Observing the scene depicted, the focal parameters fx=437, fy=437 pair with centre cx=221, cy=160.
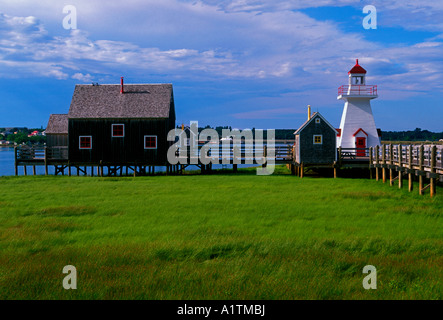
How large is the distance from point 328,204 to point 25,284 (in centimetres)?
1293

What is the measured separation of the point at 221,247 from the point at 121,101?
94.1ft

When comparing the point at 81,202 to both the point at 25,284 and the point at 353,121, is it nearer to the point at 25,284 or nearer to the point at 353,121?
the point at 25,284

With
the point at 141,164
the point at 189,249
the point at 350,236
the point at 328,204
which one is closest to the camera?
the point at 189,249

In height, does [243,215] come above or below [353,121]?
below

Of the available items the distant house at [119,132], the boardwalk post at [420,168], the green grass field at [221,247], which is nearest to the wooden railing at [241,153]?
the distant house at [119,132]

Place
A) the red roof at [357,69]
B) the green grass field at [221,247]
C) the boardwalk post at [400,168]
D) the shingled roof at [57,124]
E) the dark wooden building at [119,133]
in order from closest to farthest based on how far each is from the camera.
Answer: the green grass field at [221,247]
the boardwalk post at [400,168]
the dark wooden building at [119,133]
the red roof at [357,69]
the shingled roof at [57,124]

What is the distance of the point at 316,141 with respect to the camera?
112 ft

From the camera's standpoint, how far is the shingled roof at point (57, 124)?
4728 cm

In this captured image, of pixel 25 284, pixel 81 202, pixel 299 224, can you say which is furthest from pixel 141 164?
pixel 25 284

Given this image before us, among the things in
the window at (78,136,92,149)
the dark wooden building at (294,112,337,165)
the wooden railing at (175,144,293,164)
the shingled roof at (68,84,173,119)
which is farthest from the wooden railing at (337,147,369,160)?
the window at (78,136,92,149)

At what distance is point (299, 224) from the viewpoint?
46.1ft

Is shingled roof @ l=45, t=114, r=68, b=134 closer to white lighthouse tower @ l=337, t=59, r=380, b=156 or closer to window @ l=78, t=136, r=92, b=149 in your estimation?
window @ l=78, t=136, r=92, b=149

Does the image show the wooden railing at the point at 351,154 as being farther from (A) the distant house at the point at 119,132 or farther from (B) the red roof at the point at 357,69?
(A) the distant house at the point at 119,132

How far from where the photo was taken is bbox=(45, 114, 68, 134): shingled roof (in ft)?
155
